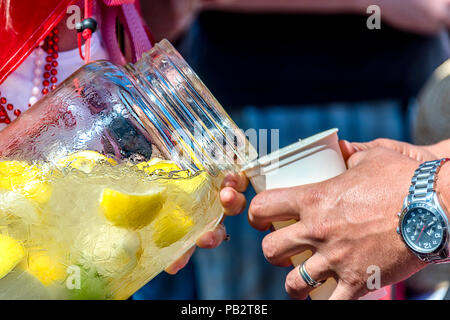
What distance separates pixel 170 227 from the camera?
0.50 meters

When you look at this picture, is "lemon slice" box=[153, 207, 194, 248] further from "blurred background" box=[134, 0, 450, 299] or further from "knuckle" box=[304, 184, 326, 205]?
"blurred background" box=[134, 0, 450, 299]

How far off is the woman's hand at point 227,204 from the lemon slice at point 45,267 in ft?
0.64

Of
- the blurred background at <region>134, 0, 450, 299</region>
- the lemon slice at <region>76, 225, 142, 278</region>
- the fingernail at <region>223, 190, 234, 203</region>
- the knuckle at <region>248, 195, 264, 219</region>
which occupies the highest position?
the blurred background at <region>134, 0, 450, 299</region>

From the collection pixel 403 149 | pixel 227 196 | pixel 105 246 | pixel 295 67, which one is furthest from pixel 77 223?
pixel 295 67

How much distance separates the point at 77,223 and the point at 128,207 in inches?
2.0

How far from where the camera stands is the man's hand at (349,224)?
1.88 feet

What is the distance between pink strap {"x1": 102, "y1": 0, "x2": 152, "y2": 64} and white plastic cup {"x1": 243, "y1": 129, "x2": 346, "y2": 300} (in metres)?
0.23

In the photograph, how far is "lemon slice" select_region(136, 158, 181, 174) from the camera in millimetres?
513

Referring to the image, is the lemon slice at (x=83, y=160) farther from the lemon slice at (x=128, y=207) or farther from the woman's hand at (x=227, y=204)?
the woman's hand at (x=227, y=204)

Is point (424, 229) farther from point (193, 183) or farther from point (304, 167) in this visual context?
point (193, 183)

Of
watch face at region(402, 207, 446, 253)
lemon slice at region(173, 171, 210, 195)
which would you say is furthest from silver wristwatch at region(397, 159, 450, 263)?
lemon slice at region(173, 171, 210, 195)
